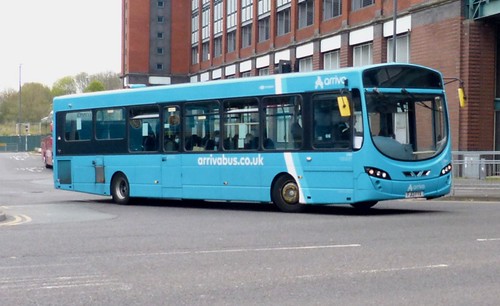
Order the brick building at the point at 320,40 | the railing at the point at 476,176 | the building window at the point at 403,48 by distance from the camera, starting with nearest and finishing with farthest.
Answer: the railing at the point at 476,176 < the brick building at the point at 320,40 < the building window at the point at 403,48

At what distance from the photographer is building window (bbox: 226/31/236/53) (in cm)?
6912

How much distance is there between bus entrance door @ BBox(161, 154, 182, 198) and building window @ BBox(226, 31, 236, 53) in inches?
1887

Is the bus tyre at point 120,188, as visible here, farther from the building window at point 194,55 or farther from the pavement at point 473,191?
the building window at point 194,55

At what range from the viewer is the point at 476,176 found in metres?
26.3

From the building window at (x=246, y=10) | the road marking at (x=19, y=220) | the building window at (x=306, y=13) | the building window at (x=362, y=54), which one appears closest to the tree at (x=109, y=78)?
the building window at (x=246, y=10)

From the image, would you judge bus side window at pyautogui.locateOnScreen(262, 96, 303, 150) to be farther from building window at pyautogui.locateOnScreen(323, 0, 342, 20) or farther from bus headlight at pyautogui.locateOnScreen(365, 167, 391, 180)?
building window at pyautogui.locateOnScreen(323, 0, 342, 20)

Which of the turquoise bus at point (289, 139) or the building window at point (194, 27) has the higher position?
the building window at point (194, 27)

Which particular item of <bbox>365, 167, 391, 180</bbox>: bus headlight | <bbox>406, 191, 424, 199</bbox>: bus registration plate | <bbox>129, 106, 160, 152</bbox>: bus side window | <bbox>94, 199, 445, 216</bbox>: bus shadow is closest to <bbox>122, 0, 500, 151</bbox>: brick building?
<bbox>94, 199, 445, 216</bbox>: bus shadow

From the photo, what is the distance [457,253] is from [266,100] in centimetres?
859

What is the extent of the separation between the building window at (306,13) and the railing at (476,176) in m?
28.6

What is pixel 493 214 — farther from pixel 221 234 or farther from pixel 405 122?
pixel 221 234

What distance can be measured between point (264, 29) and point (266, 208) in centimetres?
4267

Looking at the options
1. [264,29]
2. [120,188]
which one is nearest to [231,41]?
[264,29]

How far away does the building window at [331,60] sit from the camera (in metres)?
50.2
